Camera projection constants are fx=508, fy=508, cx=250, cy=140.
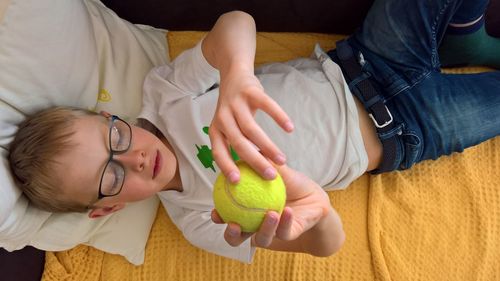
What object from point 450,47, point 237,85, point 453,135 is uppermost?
point 237,85

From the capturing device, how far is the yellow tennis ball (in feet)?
2.55

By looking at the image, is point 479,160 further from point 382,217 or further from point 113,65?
point 113,65

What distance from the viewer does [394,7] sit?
122 cm

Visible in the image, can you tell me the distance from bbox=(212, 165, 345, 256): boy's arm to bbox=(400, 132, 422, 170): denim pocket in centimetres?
31

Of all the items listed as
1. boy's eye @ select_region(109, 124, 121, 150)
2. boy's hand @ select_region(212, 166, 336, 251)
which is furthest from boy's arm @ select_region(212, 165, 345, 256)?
boy's eye @ select_region(109, 124, 121, 150)

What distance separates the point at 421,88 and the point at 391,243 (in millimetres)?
392

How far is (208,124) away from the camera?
3.88ft

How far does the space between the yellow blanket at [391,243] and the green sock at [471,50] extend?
217mm

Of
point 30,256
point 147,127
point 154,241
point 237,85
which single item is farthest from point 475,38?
point 30,256

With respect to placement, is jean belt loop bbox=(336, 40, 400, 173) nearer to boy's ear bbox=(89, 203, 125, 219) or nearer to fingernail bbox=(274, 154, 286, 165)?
fingernail bbox=(274, 154, 286, 165)

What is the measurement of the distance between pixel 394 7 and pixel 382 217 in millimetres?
522

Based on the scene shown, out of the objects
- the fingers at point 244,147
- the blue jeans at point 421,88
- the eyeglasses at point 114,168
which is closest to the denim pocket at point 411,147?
the blue jeans at point 421,88

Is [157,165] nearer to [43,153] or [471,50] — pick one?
[43,153]

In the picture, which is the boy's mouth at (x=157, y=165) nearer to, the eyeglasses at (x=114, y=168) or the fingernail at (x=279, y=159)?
the eyeglasses at (x=114, y=168)
